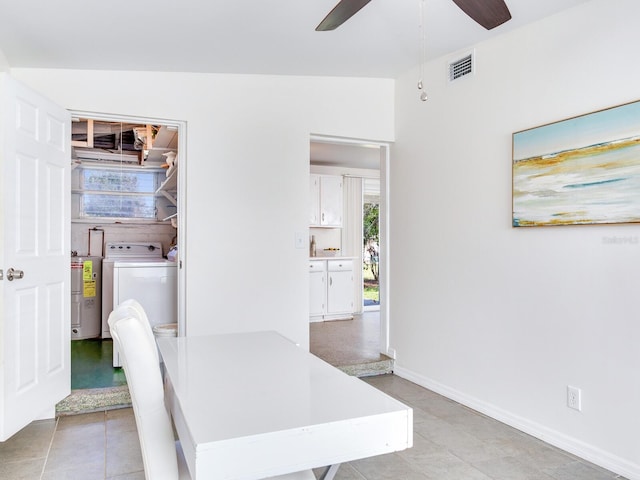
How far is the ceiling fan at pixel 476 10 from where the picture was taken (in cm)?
177

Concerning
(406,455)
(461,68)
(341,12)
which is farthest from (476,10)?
(406,455)

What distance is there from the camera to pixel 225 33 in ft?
9.04

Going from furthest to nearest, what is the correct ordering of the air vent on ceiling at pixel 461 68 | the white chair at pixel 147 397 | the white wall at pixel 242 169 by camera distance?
the white wall at pixel 242 169 < the air vent on ceiling at pixel 461 68 < the white chair at pixel 147 397

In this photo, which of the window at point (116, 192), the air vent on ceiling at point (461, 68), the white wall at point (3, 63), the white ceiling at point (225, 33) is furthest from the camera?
the window at point (116, 192)

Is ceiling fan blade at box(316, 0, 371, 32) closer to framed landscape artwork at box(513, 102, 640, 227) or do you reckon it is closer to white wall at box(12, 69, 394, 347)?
framed landscape artwork at box(513, 102, 640, 227)

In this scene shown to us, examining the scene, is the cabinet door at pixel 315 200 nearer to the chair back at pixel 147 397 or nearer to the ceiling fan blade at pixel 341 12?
the ceiling fan blade at pixel 341 12

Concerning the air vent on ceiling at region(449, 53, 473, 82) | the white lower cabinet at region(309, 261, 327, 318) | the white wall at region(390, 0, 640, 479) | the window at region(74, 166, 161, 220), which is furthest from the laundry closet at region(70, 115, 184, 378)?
the air vent on ceiling at region(449, 53, 473, 82)

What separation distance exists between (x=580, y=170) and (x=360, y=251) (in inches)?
180

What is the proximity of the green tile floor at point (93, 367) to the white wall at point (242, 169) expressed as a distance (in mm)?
780

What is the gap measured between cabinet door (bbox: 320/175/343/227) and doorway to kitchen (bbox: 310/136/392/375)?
0.19m

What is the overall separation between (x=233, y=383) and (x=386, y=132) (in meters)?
2.98

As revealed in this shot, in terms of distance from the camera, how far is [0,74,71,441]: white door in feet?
8.04

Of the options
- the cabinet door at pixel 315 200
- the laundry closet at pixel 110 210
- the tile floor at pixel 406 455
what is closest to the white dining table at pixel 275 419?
the tile floor at pixel 406 455

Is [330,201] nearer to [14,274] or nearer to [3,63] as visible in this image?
[3,63]
